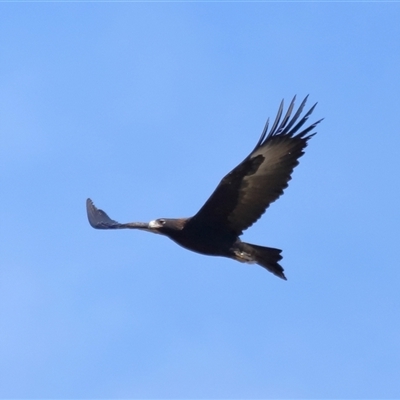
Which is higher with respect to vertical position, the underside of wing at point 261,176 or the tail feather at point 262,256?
the underside of wing at point 261,176

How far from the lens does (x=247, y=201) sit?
17672mm

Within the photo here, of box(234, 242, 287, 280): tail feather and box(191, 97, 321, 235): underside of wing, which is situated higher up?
box(191, 97, 321, 235): underside of wing

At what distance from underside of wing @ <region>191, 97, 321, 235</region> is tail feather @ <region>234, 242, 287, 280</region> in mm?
449

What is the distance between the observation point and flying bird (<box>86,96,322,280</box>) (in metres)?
17.5

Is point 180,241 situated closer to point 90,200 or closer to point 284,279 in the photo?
point 284,279

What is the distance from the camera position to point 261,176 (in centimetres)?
1756

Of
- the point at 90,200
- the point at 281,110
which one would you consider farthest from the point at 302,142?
the point at 90,200

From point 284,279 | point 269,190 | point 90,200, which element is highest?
point 90,200

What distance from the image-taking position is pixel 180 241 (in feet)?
58.1

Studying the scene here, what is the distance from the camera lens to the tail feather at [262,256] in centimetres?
1775

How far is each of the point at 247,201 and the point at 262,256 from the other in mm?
832

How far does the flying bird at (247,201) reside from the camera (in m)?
17.5

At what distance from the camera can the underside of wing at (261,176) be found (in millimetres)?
17484

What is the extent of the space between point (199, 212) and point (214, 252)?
621 mm
